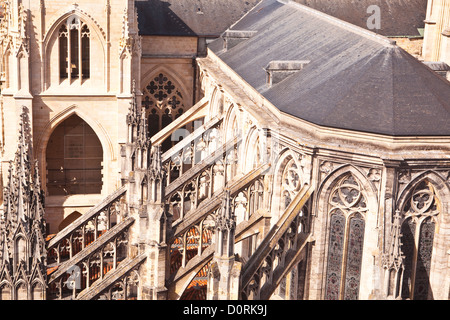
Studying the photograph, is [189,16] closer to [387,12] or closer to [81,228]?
[387,12]

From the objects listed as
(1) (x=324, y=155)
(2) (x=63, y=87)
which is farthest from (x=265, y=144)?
(2) (x=63, y=87)

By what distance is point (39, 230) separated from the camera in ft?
69.5

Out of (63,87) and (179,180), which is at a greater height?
(63,87)

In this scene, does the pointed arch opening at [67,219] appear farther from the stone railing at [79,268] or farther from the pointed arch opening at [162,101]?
the stone railing at [79,268]

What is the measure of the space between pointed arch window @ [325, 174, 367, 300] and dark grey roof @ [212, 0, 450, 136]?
1.95 meters

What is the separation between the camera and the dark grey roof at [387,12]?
41.6m

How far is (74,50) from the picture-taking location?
35688 millimetres

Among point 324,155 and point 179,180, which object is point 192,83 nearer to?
point 179,180

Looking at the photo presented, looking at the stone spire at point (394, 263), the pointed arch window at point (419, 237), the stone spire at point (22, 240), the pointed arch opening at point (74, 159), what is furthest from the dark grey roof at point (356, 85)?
the pointed arch opening at point (74, 159)

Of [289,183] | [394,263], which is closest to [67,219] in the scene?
[289,183]

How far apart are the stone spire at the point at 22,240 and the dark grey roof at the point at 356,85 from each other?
8.17 metres

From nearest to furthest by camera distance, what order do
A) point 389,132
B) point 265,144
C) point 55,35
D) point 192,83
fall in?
1. point 389,132
2. point 265,144
3. point 55,35
4. point 192,83

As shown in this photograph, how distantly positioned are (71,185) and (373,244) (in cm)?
1965

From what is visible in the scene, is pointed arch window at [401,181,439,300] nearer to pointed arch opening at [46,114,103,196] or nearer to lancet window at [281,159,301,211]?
lancet window at [281,159,301,211]
